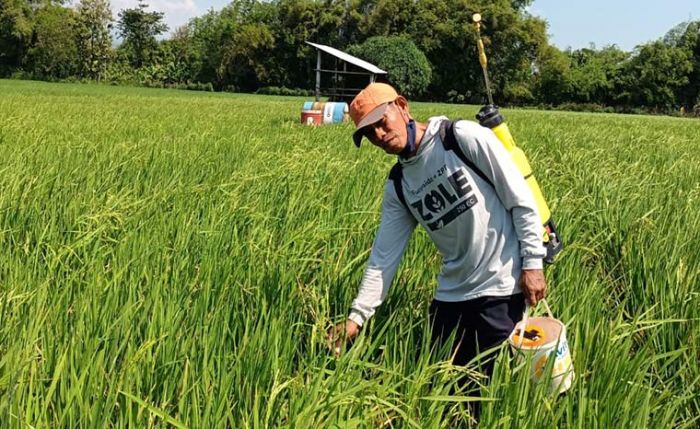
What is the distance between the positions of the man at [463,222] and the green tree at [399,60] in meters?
41.2

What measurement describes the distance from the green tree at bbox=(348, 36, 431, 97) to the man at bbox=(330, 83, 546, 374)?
41.2m

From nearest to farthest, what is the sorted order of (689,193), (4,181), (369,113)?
1. (369,113)
2. (4,181)
3. (689,193)

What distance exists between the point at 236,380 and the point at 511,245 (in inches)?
41.3

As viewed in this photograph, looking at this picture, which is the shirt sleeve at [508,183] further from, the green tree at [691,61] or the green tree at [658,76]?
the green tree at [691,61]

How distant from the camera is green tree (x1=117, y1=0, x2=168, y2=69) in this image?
2475 inches

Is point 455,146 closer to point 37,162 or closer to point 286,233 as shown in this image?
point 286,233

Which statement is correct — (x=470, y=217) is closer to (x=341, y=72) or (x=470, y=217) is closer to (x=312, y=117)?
(x=312, y=117)

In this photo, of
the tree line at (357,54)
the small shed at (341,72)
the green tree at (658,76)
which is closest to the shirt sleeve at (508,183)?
the small shed at (341,72)

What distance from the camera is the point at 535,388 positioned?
1627mm

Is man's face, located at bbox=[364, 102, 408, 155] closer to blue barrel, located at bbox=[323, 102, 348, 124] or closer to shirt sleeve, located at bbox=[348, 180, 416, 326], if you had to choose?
shirt sleeve, located at bbox=[348, 180, 416, 326]

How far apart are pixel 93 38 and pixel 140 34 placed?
6.40 meters

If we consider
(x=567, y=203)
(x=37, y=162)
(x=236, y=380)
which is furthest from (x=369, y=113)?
(x=37, y=162)

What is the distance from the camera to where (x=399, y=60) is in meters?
43.0

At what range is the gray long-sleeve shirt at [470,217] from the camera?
77.4 inches
